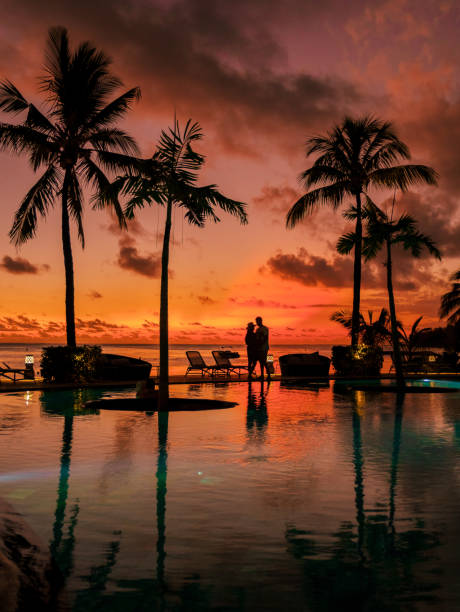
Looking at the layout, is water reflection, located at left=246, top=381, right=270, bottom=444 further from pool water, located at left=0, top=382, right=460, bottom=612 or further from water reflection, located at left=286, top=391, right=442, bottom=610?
water reflection, located at left=286, top=391, right=442, bottom=610

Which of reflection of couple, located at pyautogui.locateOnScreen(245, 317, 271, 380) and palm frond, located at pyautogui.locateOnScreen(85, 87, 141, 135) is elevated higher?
palm frond, located at pyautogui.locateOnScreen(85, 87, 141, 135)

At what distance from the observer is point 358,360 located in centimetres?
2955

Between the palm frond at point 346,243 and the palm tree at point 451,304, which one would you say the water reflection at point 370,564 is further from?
the palm tree at point 451,304

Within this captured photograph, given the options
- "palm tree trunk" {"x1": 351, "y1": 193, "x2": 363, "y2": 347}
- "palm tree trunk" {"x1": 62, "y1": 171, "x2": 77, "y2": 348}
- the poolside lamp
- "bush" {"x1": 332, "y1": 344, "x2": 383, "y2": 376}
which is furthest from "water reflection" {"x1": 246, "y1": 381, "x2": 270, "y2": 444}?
"palm tree trunk" {"x1": 351, "y1": 193, "x2": 363, "y2": 347}

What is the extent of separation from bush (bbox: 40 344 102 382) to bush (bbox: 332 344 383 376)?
11.1 meters

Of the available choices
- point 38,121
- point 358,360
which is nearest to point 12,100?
point 38,121

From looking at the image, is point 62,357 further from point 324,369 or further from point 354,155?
point 354,155

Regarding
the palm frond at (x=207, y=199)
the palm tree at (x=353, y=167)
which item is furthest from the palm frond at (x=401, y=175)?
the palm frond at (x=207, y=199)

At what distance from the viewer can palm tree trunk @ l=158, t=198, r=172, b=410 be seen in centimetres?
1484

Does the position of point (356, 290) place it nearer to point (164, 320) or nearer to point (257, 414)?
point (257, 414)

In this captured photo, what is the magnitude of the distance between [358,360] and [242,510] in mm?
23742

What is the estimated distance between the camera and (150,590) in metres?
4.26

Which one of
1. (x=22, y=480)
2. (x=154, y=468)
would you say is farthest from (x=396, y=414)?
(x=22, y=480)

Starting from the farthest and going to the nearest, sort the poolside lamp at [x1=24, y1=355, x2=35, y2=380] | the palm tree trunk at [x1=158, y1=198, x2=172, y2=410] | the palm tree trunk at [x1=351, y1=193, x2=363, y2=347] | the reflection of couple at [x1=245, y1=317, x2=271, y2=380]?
the palm tree trunk at [x1=351, y1=193, x2=363, y2=347] → the poolside lamp at [x1=24, y1=355, x2=35, y2=380] → the reflection of couple at [x1=245, y1=317, x2=271, y2=380] → the palm tree trunk at [x1=158, y1=198, x2=172, y2=410]
